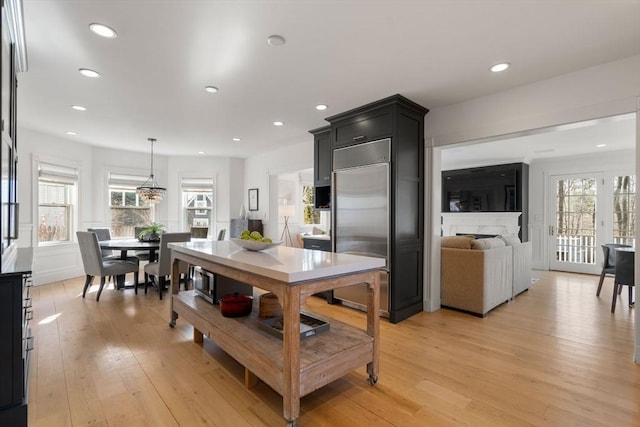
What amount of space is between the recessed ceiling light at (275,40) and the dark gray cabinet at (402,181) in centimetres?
153

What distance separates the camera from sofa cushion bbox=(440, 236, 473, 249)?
3.86m

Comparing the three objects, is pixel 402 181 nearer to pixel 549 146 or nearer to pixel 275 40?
pixel 275 40

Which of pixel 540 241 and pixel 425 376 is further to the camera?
pixel 540 241

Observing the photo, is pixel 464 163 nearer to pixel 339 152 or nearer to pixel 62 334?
pixel 339 152

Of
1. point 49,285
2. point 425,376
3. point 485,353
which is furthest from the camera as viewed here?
point 49,285

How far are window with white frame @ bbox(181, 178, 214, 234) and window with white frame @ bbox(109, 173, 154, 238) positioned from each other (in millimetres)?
773

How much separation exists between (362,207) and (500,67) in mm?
1961

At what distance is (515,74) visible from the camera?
2857mm

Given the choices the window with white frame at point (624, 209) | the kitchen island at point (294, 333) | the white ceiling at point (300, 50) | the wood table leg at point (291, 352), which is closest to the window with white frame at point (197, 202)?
the white ceiling at point (300, 50)

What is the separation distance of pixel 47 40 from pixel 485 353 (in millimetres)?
4378

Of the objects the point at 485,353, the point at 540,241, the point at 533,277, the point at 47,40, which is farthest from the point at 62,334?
the point at 540,241

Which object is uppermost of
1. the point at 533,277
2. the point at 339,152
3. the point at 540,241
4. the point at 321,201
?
the point at 339,152

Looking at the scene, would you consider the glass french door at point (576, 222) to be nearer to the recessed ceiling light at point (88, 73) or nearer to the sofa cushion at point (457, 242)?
the sofa cushion at point (457, 242)

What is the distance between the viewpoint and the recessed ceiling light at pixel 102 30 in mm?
2154
